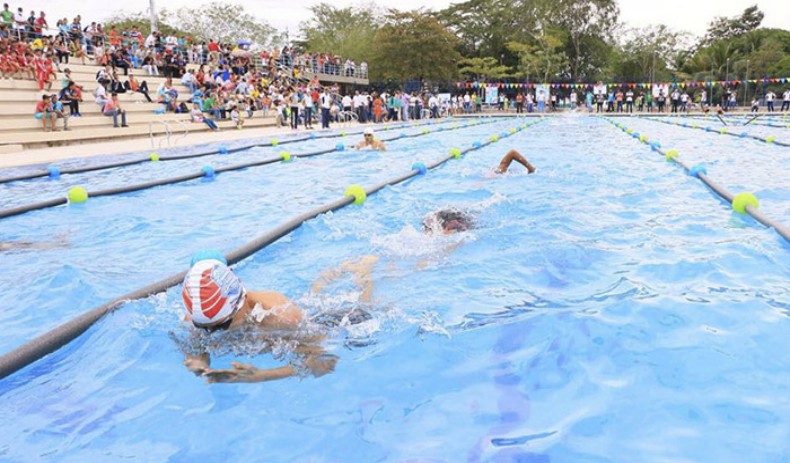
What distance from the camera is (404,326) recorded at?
3.57 metres

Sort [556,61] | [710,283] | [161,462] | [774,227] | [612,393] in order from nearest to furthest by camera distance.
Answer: [161,462], [612,393], [710,283], [774,227], [556,61]

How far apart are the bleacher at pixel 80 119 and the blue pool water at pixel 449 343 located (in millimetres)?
8764

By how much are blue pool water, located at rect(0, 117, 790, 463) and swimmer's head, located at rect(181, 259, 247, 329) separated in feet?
1.03

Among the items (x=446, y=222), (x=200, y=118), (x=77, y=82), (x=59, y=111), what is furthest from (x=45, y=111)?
(x=446, y=222)

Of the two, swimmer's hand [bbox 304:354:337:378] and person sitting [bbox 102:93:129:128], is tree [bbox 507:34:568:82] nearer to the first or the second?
person sitting [bbox 102:93:129:128]

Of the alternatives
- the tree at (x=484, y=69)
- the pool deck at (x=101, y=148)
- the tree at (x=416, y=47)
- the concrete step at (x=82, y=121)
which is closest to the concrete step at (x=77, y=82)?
the concrete step at (x=82, y=121)

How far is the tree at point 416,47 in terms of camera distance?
39469 millimetres

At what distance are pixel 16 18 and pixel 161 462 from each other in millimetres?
20461

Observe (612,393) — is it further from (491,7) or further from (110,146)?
(491,7)

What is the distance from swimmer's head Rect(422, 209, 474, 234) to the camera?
532cm

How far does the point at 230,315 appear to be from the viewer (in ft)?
9.84

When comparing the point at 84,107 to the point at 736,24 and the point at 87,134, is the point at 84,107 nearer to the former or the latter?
the point at 87,134

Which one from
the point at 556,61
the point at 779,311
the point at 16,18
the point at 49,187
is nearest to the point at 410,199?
the point at 779,311

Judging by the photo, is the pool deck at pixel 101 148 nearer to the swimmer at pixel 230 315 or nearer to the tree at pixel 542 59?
the swimmer at pixel 230 315
